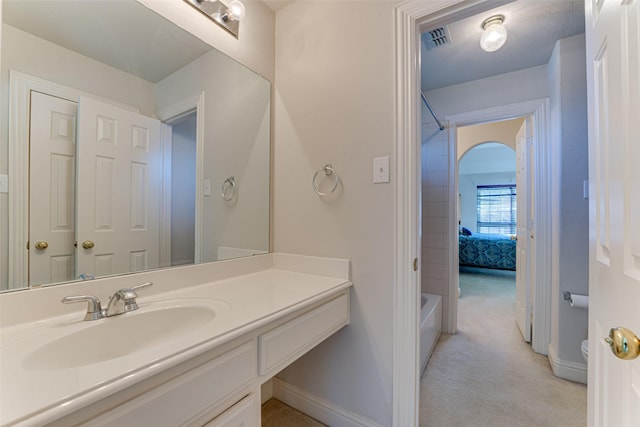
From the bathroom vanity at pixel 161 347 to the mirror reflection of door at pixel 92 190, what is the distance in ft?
0.31

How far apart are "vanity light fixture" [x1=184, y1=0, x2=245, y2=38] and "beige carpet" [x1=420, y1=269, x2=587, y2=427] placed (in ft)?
7.70

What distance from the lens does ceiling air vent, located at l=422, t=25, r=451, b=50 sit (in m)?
1.85

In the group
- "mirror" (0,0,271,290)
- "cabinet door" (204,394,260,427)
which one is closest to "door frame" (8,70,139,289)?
"mirror" (0,0,271,290)

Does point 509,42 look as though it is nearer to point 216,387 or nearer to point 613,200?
point 613,200

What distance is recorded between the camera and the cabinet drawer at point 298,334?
0.89 meters

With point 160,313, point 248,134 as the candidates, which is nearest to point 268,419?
point 160,313

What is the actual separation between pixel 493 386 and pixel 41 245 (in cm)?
245

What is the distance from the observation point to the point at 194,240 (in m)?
1.30

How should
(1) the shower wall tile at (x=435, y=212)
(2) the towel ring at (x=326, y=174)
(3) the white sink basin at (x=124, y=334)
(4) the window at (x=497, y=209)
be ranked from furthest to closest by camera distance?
(4) the window at (x=497, y=209) < (1) the shower wall tile at (x=435, y=212) < (2) the towel ring at (x=326, y=174) < (3) the white sink basin at (x=124, y=334)

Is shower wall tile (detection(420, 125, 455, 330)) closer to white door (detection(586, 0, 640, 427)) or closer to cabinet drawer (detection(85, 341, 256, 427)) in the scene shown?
white door (detection(586, 0, 640, 427))

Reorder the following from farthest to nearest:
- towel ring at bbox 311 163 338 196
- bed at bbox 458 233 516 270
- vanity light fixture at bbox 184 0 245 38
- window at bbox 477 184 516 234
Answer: window at bbox 477 184 516 234 → bed at bbox 458 233 516 270 → towel ring at bbox 311 163 338 196 → vanity light fixture at bbox 184 0 245 38

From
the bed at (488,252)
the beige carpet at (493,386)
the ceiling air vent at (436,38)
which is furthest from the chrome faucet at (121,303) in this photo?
the bed at (488,252)

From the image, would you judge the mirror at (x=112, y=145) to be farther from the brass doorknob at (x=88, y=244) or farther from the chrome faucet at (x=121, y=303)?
the chrome faucet at (x=121, y=303)

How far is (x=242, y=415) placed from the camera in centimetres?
81
